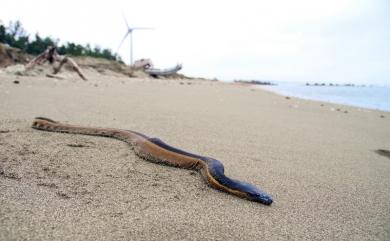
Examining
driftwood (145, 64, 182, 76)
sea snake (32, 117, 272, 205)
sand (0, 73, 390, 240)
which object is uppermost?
driftwood (145, 64, 182, 76)

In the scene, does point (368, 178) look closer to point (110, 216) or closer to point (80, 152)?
point (110, 216)

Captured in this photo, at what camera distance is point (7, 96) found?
15.1 feet

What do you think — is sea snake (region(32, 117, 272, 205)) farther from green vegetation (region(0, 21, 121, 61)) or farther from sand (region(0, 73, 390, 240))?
green vegetation (region(0, 21, 121, 61))

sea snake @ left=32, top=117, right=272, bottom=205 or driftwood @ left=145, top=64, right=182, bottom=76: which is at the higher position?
driftwood @ left=145, top=64, right=182, bottom=76

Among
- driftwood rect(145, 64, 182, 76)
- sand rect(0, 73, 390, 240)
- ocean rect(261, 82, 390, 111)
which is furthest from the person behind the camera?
driftwood rect(145, 64, 182, 76)

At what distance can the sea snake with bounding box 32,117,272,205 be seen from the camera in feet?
5.83

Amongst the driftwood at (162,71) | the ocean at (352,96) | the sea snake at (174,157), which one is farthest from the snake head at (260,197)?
the driftwood at (162,71)

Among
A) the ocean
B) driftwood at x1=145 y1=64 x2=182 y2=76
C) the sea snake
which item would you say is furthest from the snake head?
driftwood at x1=145 y1=64 x2=182 y2=76

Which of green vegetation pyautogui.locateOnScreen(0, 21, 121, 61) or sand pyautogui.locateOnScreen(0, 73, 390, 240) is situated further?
green vegetation pyautogui.locateOnScreen(0, 21, 121, 61)

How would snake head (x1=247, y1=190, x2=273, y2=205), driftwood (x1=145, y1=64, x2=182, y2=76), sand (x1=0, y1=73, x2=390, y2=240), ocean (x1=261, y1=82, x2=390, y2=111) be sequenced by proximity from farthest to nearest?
driftwood (x1=145, y1=64, x2=182, y2=76) → ocean (x1=261, y1=82, x2=390, y2=111) → snake head (x1=247, y1=190, x2=273, y2=205) → sand (x1=0, y1=73, x2=390, y2=240)

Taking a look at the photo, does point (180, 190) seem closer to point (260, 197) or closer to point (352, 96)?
point (260, 197)

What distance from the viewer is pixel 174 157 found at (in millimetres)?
2195

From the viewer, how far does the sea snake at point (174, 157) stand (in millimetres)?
1778

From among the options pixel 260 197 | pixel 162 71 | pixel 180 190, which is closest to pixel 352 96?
pixel 260 197
